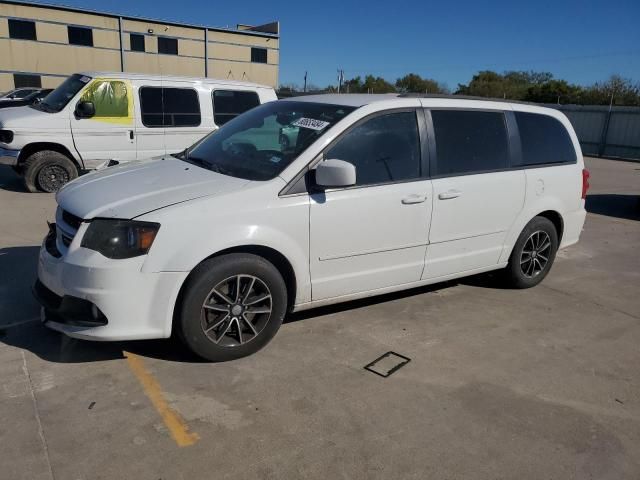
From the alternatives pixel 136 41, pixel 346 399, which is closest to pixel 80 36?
pixel 136 41

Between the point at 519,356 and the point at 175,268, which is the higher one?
the point at 175,268

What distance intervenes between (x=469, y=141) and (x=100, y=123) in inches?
249

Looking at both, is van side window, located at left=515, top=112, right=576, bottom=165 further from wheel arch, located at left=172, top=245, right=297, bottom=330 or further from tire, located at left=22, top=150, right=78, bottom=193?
tire, located at left=22, top=150, right=78, bottom=193

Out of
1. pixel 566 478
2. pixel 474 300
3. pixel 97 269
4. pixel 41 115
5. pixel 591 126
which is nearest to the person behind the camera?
pixel 566 478

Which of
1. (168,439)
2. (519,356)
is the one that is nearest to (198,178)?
(168,439)

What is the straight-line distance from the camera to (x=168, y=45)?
41062mm

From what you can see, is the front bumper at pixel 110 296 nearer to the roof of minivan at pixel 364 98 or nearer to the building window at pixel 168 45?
the roof of minivan at pixel 364 98

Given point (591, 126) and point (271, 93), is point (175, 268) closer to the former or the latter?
point (271, 93)

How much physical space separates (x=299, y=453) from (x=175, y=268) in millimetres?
1294

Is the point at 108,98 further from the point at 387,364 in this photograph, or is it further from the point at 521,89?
the point at 521,89

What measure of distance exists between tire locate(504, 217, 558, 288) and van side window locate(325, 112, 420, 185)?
1542mm

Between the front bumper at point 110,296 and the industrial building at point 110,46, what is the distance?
38815mm

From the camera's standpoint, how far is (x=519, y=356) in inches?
151

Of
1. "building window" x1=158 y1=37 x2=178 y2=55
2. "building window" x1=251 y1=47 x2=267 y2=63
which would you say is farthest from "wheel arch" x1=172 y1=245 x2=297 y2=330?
"building window" x1=251 y1=47 x2=267 y2=63
